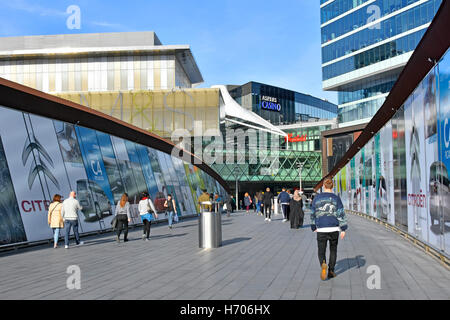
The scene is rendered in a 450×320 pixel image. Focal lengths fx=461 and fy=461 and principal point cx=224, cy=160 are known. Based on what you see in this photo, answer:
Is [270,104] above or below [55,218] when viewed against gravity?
above

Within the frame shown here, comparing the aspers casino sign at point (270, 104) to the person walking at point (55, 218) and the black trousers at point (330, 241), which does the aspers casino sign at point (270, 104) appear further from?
the black trousers at point (330, 241)

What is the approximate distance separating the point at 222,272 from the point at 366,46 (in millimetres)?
59794

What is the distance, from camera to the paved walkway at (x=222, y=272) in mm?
6363

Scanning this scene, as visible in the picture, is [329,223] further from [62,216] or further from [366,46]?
[366,46]

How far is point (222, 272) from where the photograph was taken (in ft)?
26.9

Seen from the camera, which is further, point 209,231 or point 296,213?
point 296,213

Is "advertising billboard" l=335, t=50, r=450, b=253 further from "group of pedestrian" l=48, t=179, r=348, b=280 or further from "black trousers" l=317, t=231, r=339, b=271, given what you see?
"black trousers" l=317, t=231, r=339, b=271

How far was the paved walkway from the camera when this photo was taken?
20.9 ft

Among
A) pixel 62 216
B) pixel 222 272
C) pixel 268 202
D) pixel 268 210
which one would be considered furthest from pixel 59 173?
pixel 268 210

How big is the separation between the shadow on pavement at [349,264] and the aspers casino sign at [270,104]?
101 metres

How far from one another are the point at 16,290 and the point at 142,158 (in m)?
16.2
